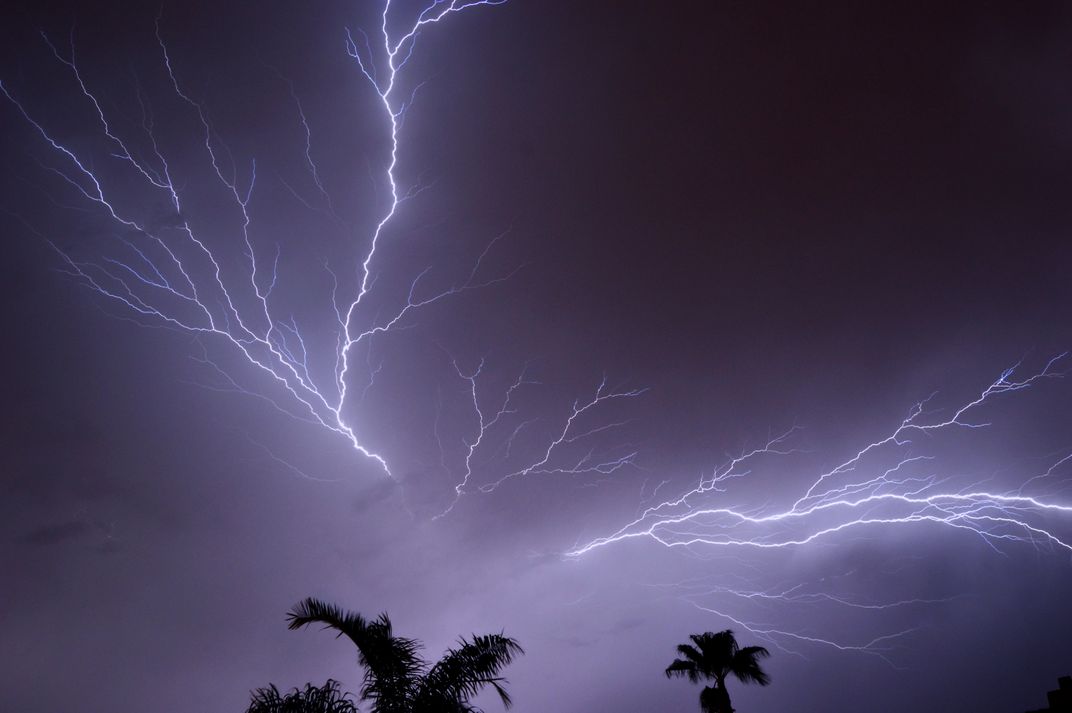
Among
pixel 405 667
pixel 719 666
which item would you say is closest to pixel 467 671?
pixel 405 667

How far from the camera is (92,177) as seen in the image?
1064cm

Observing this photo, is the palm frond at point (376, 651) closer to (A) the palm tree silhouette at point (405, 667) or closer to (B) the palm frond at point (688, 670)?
(A) the palm tree silhouette at point (405, 667)

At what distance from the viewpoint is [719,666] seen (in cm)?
1396

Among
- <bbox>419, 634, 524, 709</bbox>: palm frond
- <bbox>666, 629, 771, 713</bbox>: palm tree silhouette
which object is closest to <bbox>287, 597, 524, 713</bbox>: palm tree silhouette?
<bbox>419, 634, 524, 709</bbox>: palm frond

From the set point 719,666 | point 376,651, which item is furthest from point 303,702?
point 719,666

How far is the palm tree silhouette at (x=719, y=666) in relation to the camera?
13906 millimetres

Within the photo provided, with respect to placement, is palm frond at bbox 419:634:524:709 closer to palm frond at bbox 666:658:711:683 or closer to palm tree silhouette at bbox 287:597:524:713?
palm tree silhouette at bbox 287:597:524:713

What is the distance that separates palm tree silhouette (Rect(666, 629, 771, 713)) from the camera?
13.9 metres

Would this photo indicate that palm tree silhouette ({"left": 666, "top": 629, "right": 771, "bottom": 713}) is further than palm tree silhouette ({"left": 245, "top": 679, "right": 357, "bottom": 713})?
Yes

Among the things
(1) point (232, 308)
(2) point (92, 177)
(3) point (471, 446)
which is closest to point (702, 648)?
(3) point (471, 446)

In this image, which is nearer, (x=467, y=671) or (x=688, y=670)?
(x=467, y=671)

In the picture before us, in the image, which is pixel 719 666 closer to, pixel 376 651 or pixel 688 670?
pixel 688 670

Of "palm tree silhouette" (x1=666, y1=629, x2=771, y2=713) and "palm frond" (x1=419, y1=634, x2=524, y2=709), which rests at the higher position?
"palm tree silhouette" (x1=666, y1=629, x2=771, y2=713)

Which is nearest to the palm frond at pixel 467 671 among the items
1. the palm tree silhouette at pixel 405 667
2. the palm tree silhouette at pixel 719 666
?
the palm tree silhouette at pixel 405 667
